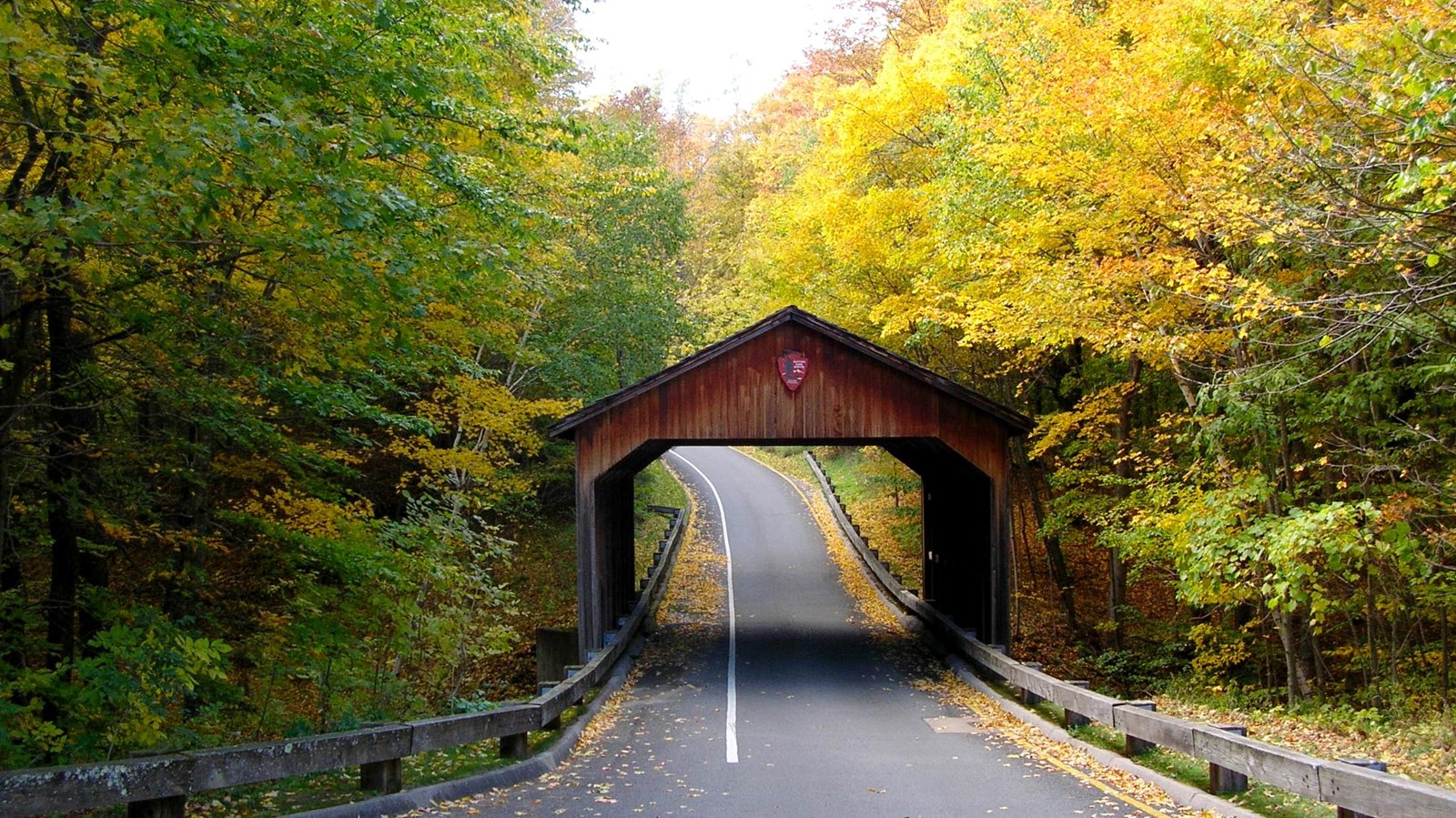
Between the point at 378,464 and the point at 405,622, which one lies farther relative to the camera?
the point at 378,464

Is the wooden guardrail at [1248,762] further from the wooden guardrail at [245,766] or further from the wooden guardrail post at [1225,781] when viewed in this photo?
the wooden guardrail at [245,766]

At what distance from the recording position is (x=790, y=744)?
10.2 metres

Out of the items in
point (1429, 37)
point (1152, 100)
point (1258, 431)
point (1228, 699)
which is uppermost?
point (1152, 100)

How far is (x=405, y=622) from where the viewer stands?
1007 cm

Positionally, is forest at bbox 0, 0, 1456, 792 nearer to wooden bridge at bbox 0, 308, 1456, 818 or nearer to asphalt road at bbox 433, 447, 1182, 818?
wooden bridge at bbox 0, 308, 1456, 818

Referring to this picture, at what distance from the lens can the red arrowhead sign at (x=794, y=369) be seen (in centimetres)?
1502

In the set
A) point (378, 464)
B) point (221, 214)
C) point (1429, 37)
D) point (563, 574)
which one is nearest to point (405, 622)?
point (221, 214)

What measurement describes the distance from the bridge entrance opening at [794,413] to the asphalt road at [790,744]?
2259 mm

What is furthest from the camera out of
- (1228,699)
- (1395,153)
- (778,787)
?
(1228,699)

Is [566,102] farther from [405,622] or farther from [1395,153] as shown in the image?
[1395,153]

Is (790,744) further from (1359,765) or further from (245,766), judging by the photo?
(245,766)

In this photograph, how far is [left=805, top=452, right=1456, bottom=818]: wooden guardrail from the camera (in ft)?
17.0

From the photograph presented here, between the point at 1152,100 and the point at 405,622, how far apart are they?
10.2 m

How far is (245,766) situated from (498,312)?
25.9 feet
